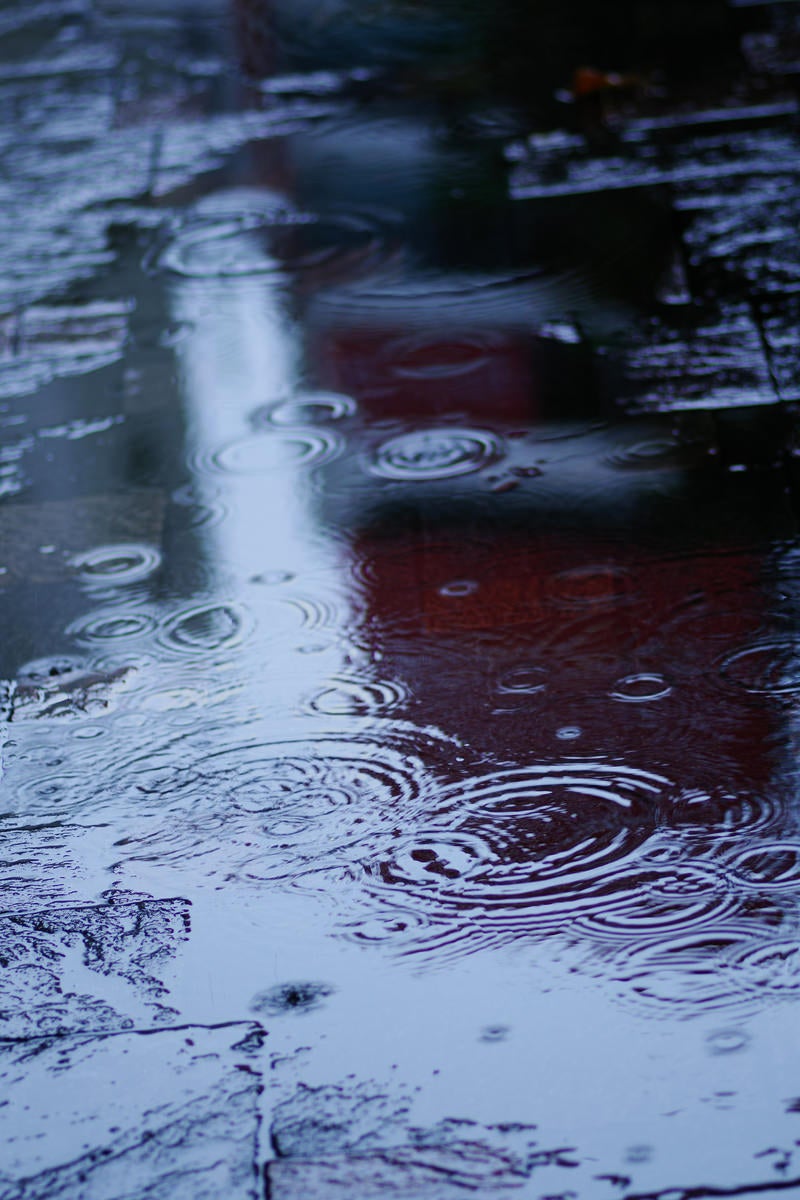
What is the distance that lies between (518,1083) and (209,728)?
886 mm

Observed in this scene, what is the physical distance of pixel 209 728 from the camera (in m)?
2.15

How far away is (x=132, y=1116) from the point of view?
4.66 feet

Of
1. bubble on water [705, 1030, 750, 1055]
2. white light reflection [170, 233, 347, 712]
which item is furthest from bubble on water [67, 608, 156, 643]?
bubble on water [705, 1030, 750, 1055]

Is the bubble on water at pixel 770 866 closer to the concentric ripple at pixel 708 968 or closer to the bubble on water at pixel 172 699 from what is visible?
the concentric ripple at pixel 708 968

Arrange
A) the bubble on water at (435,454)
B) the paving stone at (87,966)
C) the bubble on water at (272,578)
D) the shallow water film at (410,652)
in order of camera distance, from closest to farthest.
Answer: the shallow water film at (410,652) < the paving stone at (87,966) < the bubble on water at (272,578) < the bubble on water at (435,454)

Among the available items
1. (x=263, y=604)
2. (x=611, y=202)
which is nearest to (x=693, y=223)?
(x=611, y=202)

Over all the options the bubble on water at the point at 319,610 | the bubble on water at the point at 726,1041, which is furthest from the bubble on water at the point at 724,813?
the bubble on water at the point at 319,610

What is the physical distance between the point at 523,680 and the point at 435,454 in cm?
82

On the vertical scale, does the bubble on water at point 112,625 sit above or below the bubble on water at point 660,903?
above

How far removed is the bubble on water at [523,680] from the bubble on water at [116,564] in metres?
0.78

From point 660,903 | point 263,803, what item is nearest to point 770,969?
point 660,903

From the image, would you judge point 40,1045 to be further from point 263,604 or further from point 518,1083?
point 263,604

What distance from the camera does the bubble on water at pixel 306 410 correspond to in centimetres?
305

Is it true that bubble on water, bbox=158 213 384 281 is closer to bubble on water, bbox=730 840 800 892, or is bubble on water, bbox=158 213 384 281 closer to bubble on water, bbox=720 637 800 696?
bubble on water, bbox=720 637 800 696
